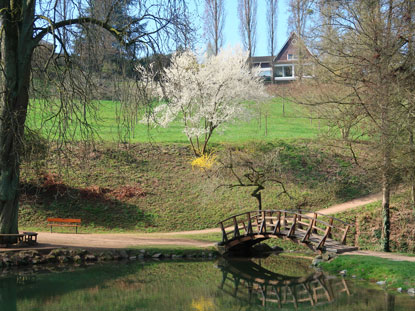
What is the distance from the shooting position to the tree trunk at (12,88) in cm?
1447

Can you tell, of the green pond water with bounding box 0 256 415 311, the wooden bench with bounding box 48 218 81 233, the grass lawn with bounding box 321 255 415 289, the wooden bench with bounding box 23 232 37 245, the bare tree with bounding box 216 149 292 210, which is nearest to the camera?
the green pond water with bounding box 0 256 415 311

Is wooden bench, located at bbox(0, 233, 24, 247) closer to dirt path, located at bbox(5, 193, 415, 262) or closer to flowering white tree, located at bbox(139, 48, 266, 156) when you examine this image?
dirt path, located at bbox(5, 193, 415, 262)

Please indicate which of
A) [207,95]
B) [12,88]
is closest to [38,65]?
[12,88]

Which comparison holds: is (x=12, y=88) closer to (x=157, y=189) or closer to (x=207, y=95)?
Answer: (x=157, y=189)

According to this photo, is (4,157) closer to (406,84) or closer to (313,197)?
(406,84)

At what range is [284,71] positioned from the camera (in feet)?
210

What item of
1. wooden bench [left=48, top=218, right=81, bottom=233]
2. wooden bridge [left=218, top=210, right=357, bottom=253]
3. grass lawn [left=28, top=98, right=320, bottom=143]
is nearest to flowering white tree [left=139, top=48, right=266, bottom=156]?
grass lawn [left=28, top=98, right=320, bottom=143]

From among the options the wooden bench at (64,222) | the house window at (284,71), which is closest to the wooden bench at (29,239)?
the wooden bench at (64,222)

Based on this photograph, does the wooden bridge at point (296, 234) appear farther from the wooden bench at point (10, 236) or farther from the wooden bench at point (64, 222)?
A: the wooden bench at point (10, 236)

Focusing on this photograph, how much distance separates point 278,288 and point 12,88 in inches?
394

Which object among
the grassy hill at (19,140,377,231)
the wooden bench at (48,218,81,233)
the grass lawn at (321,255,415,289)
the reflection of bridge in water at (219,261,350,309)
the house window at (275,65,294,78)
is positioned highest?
the house window at (275,65,294,78)

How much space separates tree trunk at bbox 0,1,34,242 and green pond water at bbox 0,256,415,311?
2.40 metres

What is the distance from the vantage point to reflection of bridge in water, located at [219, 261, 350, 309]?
12.0m

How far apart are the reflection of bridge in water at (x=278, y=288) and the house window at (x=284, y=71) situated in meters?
50.6
